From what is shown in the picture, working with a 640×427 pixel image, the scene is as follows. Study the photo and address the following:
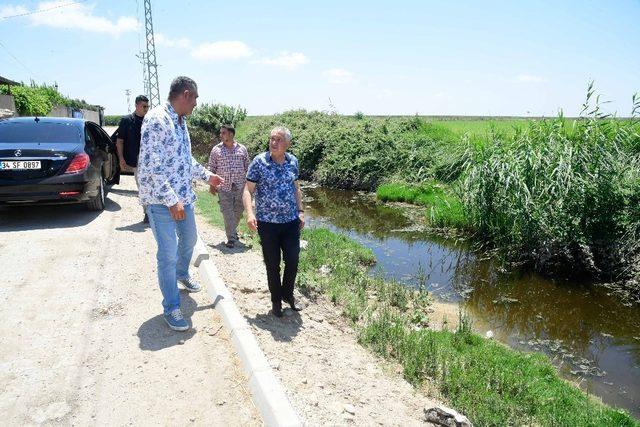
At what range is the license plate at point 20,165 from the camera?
676 centimetres

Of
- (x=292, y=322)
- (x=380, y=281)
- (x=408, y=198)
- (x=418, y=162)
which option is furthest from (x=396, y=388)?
(x=418, y=162)

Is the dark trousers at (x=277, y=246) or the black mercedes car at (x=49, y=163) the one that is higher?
the black mercedes car at (x=49, y=163)

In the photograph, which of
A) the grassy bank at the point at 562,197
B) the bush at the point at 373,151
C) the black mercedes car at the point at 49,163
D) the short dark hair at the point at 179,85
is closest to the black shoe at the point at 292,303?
the short dark hair at the point at 179,85

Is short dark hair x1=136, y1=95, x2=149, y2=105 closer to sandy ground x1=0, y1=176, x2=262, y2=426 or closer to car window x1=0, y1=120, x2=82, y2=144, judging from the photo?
car window x1=0, y1=120, x2=82, y2=144

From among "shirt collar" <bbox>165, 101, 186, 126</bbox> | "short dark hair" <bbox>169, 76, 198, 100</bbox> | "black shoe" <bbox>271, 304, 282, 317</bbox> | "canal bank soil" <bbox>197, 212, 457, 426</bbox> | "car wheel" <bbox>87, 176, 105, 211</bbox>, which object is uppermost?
"short dark hair" <bbox>169, 76, 198, 100</bbox>

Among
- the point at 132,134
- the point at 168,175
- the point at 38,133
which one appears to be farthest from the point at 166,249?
the point at 38,133

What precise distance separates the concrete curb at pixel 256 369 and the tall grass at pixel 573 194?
20.4 ft

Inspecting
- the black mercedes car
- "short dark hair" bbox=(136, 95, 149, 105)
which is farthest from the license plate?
"short dark hair" bbox=(136, 95, 149, 105)

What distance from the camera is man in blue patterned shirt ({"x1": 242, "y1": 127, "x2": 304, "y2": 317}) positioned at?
15.2ft

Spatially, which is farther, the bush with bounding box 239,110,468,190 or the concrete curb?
the bush with bounding box 239,110,468,190

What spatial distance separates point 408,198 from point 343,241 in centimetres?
630

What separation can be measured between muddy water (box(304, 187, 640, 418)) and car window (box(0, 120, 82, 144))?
6255 millimetres

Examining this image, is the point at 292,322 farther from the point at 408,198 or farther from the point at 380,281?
the point at 408,198

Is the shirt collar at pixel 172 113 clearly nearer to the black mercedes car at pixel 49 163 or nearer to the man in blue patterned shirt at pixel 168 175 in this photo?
the man in blue patterned shirt at pixel 168 175
